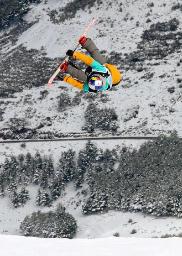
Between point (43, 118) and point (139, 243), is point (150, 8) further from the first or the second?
point (139, 243)

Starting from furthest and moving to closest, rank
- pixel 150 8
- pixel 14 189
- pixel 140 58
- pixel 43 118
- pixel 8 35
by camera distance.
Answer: pixel 8 35
pixel 150 8
pixel 140 58
pixel 43 118
pixel 14 189

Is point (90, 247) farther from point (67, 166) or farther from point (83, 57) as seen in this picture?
point (67, 166)

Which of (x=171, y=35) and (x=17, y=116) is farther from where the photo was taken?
(x=171, y=35)

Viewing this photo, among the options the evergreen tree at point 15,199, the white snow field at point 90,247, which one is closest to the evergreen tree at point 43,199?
the evergreen tree at point 15,199

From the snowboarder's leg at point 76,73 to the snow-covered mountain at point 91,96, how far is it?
2318 centimetres

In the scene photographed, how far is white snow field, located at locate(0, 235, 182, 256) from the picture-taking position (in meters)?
14.6

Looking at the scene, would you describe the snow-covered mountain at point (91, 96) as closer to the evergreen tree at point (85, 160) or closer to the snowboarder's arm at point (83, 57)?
the evergreen tree at point (85, 160)

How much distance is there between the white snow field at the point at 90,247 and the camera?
14562 mm

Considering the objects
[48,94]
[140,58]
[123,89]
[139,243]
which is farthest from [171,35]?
[139,243]

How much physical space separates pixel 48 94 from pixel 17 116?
5.51 metres

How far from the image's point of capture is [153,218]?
161ft

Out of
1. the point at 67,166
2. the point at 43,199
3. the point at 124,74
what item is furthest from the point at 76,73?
the point at 124,74

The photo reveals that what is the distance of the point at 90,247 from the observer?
15164 mm

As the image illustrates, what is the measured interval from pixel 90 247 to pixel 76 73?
30.0 ft
